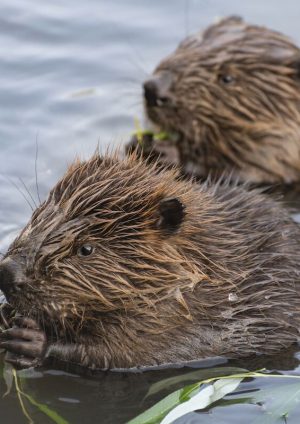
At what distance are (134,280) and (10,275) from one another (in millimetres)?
487

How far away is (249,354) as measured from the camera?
4.73 metres

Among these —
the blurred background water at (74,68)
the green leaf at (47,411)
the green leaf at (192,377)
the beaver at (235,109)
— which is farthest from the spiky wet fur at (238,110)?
the green leaf at (47,411)

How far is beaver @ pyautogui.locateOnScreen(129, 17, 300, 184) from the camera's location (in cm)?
654

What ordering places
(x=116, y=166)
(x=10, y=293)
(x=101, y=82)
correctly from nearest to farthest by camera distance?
(x=10, y=293) < (x=116, y=166) < (x=101, y=82)

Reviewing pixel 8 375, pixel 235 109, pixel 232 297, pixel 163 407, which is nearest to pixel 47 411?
pixel 8 375

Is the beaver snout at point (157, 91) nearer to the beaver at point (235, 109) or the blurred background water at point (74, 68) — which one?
the beaver at point (235, 109)

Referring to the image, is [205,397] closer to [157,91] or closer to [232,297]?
[232,297]

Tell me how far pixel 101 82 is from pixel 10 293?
346cm

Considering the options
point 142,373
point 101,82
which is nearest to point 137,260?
point 142,373

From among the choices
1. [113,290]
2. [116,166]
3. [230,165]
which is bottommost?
[230,165]

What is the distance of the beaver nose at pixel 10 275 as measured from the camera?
166 inches

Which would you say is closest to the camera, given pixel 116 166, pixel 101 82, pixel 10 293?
pixel 10 293

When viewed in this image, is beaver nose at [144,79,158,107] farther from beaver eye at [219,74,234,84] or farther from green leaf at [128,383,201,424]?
green leaf at [128,383,201,424]

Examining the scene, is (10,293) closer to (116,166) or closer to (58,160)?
(116,166)
